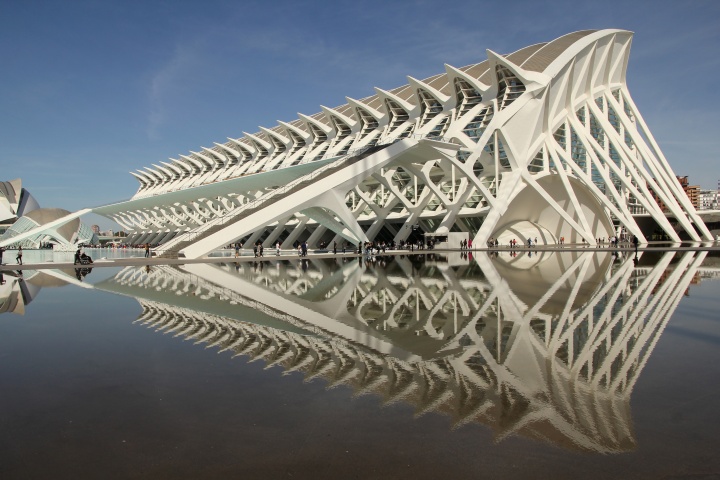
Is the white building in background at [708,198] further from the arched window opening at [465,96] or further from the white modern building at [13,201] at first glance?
the white modern building at [13,201]

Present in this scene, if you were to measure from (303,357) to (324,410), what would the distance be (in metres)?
1.44

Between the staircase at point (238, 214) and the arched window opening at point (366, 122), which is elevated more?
the arched window opening at point (366, 122)

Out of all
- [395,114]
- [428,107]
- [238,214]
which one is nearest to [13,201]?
[395,114]

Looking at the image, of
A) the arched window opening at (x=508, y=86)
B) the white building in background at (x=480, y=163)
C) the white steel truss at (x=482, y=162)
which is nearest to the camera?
the white building in background at (x=480, y=163)

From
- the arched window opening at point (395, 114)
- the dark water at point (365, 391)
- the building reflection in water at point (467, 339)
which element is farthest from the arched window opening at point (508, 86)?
the dark water at point (365, 391)

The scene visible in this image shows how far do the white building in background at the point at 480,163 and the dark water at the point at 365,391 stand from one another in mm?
14681

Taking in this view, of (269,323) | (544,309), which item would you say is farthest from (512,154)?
(269,323)

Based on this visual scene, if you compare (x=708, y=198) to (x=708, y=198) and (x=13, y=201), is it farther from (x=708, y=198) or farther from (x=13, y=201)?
(x=13, y=201)

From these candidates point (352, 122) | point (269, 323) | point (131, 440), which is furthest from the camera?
point (352, 122)

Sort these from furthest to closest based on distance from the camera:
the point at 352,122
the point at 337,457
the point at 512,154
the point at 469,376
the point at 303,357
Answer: the point at 352,122 < the point at 512,154 < the point at 303,357 < the point at 469,376 < the point at 337,457

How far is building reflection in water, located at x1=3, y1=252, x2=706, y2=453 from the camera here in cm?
336

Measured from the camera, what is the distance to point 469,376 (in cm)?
408

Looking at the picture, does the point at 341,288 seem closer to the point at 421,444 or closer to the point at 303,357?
the point at 303,357

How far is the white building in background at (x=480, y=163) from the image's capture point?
1002 inches
